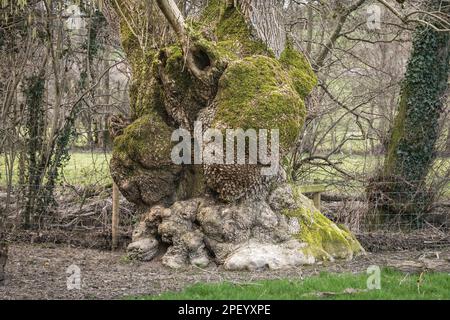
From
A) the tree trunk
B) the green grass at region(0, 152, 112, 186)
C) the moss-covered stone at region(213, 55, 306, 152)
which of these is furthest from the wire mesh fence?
the tree trunk

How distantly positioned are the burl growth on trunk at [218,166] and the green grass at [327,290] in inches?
54.0

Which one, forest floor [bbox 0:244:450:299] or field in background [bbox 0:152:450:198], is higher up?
field in background [bbox 0:152:450:198]

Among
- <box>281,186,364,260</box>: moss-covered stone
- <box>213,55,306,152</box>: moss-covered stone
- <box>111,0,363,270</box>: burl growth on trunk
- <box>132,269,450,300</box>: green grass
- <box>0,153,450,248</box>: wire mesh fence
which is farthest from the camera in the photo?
<box>0,153,450,248</box>: wire mesh fence

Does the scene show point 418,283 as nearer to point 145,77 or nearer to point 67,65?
point 145,77

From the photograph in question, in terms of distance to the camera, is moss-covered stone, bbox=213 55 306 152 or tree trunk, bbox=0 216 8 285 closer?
tree trunk, bbox=0 216 8 285

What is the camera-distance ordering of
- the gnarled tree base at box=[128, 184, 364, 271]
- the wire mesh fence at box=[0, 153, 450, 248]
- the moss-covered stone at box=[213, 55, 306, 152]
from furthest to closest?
the wire mesh fence at box=[0, 153, 450, 248] → the gnarled tree base at box=[128, 184, 364, 271] → the moss-covered stone at box=[213, 55, 306, 152]

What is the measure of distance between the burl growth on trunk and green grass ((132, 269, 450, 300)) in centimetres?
137

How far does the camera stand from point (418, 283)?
7.56 meters

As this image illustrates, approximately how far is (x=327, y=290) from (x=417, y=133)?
6914 mm

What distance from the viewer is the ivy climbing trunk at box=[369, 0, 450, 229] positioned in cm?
1292

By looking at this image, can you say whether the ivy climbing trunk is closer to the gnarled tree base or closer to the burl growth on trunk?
the burl growth on trunk

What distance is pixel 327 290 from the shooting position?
729 cm

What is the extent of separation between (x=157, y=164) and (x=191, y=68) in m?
1.55
